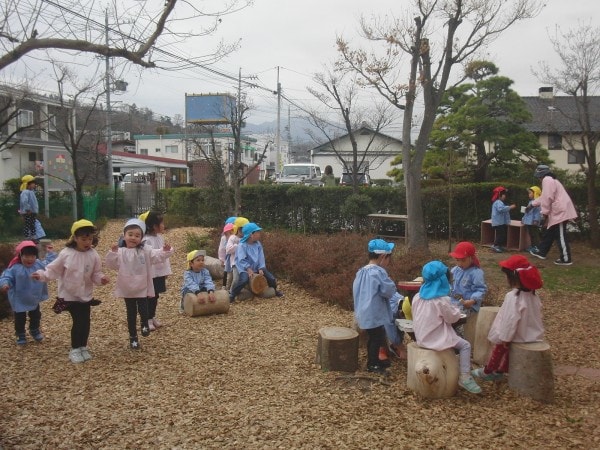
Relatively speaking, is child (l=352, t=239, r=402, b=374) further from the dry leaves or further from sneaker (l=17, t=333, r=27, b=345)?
sneaker (l=17, t=333, r=27, b=345)

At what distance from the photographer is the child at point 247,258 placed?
784 cm

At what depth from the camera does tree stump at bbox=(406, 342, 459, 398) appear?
4.19 metres

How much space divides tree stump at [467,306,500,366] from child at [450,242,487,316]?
0.46 ft

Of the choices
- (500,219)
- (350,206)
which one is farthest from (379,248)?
(350,206)

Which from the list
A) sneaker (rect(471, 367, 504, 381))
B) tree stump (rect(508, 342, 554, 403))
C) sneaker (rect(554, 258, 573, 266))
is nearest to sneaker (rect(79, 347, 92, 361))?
sneaker (rect(471, 367, 504, 381))

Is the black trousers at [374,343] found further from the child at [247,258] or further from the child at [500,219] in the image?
the child at [500,219]

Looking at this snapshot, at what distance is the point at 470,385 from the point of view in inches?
168

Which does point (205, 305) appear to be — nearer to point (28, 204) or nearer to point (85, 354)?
point (85, 354)

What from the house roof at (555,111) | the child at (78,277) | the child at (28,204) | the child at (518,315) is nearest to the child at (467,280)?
the child at (518,315)

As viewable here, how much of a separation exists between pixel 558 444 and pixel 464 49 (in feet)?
26.6

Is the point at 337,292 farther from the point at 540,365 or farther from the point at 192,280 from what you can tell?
the point at 540,365

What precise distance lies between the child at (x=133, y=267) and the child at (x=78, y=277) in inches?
8.6

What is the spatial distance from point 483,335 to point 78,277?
3823 millimetres

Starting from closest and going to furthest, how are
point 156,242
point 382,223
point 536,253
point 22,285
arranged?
point 22,285, point 156,242, point 536,253, point 382,223
